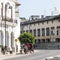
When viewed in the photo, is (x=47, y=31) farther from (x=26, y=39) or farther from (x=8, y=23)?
(x=8, y=23)

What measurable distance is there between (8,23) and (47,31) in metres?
52.4

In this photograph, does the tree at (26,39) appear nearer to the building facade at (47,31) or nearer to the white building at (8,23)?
the white building at (8,23)

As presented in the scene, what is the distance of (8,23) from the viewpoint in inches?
2144

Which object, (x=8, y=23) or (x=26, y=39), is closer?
(x=8, y=23)

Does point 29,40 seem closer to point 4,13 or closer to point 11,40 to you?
point 11,40

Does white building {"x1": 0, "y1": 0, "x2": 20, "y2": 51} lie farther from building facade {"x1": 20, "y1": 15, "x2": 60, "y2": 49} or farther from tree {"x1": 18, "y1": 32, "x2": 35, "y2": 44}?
building facade {"x1": 20, "y1": 15, "x2": 60, "y2": 49}

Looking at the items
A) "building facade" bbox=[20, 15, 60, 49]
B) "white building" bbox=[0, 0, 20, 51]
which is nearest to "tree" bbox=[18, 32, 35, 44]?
"white building" bbox=[0, 0, 20, 51]

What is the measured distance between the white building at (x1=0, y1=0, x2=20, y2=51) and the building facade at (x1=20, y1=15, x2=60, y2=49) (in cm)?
4194

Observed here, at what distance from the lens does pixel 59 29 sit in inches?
3974

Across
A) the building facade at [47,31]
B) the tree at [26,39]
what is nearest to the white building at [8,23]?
the tree at [26,39]

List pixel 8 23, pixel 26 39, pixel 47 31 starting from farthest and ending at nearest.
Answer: pixel 47 31 < pixel 26 39 < pixel 8 23

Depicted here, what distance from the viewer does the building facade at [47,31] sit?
333 feet

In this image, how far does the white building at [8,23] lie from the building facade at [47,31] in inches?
1651

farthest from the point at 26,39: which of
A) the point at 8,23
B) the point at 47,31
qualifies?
the point at 47,31
